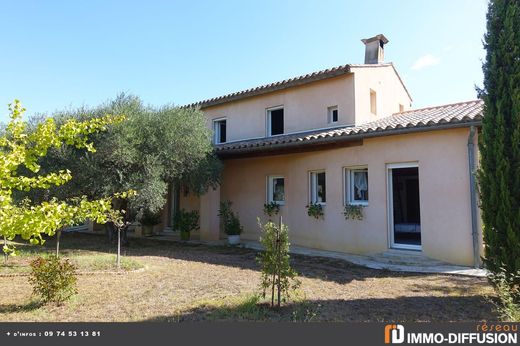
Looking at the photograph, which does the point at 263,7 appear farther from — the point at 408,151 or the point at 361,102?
the point at 408,151

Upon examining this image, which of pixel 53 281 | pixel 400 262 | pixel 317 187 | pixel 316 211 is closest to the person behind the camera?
pixel 53 281

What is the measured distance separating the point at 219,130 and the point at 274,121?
10.9 feet

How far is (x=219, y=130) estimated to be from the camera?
16.5 metres

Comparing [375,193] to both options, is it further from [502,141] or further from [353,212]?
[502,141]

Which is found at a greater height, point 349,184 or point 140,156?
point 140,156

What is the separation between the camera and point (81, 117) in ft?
35.4

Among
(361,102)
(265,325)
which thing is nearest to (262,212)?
(361,102)

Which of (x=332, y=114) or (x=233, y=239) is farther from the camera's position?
(x=332, y=114)

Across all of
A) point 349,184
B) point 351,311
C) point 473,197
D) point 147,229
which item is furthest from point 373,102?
point 147,229

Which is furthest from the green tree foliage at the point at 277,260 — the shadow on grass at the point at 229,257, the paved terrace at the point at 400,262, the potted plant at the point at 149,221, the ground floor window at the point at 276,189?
the potted plant at the point at 149,221

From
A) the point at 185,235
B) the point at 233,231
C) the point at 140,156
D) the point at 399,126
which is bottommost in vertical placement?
the point at 185,235

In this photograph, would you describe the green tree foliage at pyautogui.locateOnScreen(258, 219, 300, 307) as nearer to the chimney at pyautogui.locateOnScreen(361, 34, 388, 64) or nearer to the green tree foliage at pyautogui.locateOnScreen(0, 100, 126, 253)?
the green tree foliage at pyautogui.locateOnScreen(0, 100, 126, 253)

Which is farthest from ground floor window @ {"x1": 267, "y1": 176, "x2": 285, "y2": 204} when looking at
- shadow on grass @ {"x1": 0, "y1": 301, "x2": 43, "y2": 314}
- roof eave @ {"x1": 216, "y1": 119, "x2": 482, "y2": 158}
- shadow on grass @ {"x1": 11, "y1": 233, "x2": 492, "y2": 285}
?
shadow on grass @ {"x1": 0, "y1": 301, "x2": 43, "y2": 314}

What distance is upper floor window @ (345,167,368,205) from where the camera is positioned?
10.5 metres
